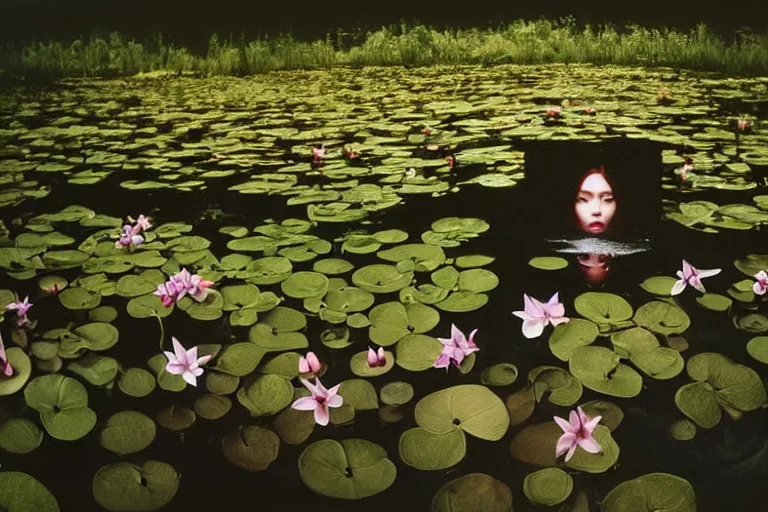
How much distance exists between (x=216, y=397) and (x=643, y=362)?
420 millimetres

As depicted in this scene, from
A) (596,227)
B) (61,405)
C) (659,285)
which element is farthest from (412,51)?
(61,405)

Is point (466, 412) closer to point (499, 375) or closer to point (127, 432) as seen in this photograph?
point (499, 375)

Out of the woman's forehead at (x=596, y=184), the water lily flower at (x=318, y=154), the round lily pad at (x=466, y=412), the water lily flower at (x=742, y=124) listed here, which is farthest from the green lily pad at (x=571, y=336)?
the water lily flower at (x=742, y=124)

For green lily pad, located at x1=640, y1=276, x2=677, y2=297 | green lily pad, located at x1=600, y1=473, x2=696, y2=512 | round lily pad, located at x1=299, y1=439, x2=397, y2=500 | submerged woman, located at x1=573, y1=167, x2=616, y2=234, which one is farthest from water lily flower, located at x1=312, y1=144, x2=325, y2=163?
green lily pad, located at x1=600, y1=473, x2=696, y2=512

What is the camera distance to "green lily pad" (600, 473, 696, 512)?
1.58ft

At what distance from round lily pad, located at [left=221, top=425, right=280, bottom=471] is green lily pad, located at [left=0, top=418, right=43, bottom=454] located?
0.18 metres

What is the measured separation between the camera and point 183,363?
25.4 inches

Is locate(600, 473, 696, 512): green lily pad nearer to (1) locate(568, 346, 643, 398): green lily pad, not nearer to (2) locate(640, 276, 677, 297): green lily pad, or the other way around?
(1) locate(568, 346, 643, 398): green lily pad

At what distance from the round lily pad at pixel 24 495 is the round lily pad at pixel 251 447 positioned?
141 millimetres

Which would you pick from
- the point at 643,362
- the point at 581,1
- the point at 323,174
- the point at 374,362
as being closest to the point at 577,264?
the point at 643,362

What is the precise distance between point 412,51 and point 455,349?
120 cm

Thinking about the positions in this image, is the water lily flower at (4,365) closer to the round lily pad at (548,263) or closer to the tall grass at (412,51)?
the round lily pad at (548,263)

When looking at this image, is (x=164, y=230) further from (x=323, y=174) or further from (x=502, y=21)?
(x=502, y=21)

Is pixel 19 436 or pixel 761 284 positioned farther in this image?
pixel 761 284
